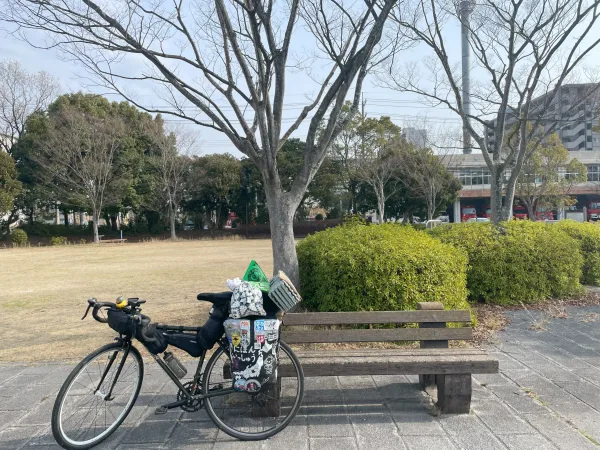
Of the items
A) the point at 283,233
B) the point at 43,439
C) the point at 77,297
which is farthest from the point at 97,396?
the point at 77,297

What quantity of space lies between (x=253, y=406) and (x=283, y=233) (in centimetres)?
286

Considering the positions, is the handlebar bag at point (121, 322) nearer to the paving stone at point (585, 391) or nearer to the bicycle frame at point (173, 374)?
the bicycle frame at point (173, 374)

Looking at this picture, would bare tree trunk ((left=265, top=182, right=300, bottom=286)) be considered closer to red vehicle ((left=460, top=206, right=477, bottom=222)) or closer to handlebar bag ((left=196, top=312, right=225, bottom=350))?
handlebar bag ((left=196, top=312, right=225, bottom=350))

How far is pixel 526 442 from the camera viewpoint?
2.84 m

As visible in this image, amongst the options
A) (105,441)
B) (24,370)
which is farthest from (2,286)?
(105,441)

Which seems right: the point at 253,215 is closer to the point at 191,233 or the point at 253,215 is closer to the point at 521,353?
the point at 191,233

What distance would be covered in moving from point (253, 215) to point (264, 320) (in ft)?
124

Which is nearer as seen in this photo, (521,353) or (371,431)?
(371,431)

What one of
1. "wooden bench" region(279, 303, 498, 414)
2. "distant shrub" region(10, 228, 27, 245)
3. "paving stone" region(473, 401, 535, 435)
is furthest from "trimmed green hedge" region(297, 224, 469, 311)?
"distant shrub" region(10, 228, 27, 245)

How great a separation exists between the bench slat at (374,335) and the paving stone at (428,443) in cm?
76

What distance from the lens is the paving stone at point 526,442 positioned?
2.78 m

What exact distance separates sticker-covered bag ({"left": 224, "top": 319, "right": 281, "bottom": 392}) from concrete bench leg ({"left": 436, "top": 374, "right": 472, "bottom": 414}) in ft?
4.24

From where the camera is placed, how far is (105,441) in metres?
2.99

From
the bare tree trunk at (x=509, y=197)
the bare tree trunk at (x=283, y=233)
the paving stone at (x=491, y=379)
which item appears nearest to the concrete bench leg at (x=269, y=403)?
the paving stone at (x=491, y=379)
